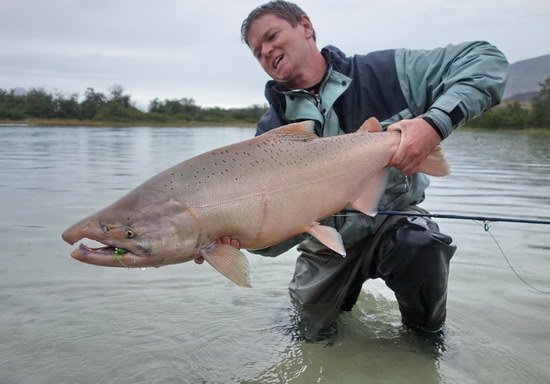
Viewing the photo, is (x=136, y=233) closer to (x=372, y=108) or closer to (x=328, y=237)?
(x=328, y=237)

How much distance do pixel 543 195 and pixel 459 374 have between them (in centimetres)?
843

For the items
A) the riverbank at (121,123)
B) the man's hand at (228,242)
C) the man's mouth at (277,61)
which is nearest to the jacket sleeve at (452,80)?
the man's mouth at (277,61)

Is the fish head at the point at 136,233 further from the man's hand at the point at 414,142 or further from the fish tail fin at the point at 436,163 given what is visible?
the fish tail fin at the point at 436,163

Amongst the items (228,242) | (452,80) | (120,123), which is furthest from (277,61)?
(120,123)

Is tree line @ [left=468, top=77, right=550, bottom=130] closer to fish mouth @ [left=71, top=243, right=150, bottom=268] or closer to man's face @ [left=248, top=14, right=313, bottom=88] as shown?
man's face @ [left=248, top=14, right=313, bottom=88]

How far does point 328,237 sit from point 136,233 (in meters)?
1.14

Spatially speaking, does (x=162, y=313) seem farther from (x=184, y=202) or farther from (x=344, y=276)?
(x=184, y=202)

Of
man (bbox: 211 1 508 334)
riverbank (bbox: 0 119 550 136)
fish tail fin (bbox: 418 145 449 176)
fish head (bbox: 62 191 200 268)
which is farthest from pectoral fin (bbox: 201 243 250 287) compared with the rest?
riverbank (bbox: 0 119 550 136)

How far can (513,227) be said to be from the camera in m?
7.69

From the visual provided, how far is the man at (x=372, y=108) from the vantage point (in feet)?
12.1

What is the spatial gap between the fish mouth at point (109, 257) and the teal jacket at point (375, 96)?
1.60 m

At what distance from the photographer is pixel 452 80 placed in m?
3.57

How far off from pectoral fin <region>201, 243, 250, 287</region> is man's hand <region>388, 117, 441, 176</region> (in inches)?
48.8

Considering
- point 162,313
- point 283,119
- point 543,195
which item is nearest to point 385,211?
point 283,119
